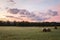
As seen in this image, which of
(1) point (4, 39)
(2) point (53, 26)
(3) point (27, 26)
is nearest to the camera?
(1) point (4, 39)

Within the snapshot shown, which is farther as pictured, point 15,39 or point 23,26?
point 23,26

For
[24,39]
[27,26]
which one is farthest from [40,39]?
[27,26]

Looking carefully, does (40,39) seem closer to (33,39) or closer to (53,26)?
(33,39)

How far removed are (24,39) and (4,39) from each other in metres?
0.83

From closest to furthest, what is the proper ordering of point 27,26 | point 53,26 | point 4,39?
point 4,39 → point 53,26 → point 27,26

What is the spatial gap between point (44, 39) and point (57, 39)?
1.91 feet

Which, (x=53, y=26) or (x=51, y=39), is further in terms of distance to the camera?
(x=53, y=26)

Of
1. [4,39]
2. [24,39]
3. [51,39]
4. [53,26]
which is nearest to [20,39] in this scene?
[24,39]

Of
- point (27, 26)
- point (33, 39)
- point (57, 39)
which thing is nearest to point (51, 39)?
point (57, 39)

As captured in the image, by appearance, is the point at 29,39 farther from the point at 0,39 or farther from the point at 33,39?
the point at 0,39

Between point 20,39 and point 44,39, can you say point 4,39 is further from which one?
point 44,39

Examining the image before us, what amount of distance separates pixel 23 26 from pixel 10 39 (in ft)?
31.3

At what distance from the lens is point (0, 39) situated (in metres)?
7.25

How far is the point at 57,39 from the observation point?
762cm
